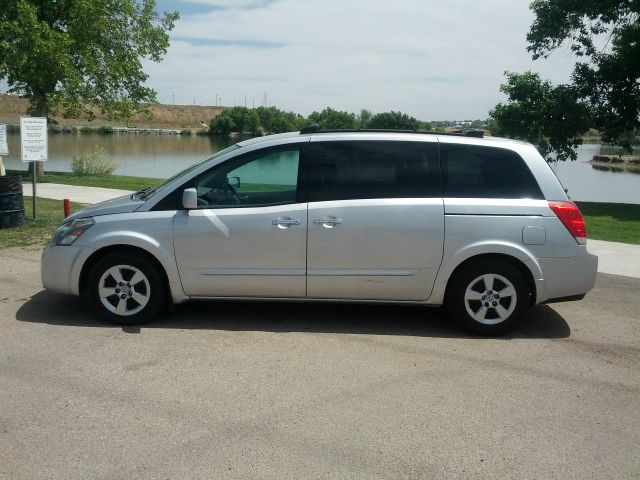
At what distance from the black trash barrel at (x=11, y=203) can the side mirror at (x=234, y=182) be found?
18.9 ft

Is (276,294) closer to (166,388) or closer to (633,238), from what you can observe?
(166,388)

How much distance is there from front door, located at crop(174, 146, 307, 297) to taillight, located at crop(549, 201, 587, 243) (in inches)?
87.8

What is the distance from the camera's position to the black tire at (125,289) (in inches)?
221

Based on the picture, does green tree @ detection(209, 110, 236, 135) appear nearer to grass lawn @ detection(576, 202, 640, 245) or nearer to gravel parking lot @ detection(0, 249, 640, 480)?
grass lawn @ detection(576, 202, 640, 245)

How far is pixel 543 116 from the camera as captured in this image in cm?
2078

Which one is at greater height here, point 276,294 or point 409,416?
point 276,294

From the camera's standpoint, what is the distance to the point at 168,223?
5566 millimetres

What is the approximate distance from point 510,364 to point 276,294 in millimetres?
2089

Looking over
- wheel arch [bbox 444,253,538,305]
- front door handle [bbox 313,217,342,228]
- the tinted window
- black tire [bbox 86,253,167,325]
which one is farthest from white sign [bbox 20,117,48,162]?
wheel arch [bbox 444,253,538,305]

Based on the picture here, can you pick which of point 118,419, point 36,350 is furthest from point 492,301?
point 36,350

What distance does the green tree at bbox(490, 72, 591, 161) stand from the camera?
20.3 meters

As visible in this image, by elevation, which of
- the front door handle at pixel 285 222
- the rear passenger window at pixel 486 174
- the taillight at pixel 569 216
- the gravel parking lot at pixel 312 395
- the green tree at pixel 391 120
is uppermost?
the green tree at pixel 391 120

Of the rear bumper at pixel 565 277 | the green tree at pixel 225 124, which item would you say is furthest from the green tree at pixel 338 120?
the green tree at pixel 225 124

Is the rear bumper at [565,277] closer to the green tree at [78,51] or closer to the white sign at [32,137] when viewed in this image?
the white sign at [32,137]
